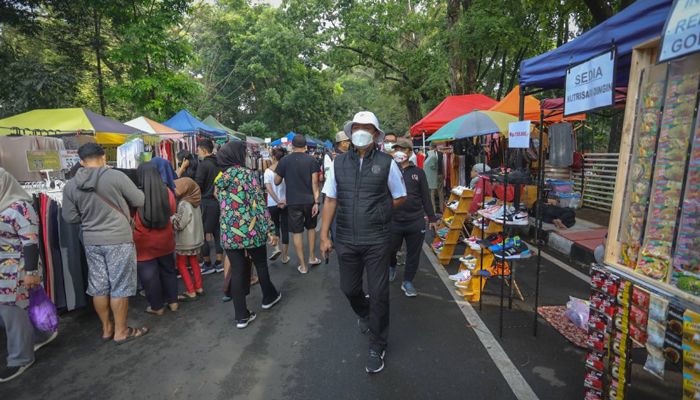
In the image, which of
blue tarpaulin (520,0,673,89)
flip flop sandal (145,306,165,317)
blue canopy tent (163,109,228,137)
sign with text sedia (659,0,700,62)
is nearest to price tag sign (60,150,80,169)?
flip flop sandal (145,306,165,317)

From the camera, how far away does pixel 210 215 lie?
5715 millimetres

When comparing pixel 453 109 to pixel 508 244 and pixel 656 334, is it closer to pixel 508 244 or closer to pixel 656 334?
pixel 508 244

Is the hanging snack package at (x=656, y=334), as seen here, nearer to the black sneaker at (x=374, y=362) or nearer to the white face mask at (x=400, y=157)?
the black sneaker at (x=374, y=362)

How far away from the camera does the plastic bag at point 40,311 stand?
3.38 metres

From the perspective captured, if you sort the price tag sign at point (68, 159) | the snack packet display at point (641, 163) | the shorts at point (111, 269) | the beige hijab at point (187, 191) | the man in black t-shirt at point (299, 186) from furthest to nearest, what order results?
the man in black t-shirt at point (299, 186), the price tag sign at point (68, 159), the beige hijab at point (187, 191), the shorts at point (111, 269), the snack packet display at point (641, 163)

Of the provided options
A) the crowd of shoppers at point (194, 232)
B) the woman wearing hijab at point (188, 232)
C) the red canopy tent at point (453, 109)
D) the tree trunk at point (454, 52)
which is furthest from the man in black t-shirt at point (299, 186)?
the tree trunk at point (454, 52)

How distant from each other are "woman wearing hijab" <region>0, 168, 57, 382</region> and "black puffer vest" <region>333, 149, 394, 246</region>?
263 centimetres

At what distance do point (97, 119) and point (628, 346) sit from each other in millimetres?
7871

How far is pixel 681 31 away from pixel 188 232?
4.93m

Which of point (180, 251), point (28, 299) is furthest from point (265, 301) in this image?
point (28, 299)

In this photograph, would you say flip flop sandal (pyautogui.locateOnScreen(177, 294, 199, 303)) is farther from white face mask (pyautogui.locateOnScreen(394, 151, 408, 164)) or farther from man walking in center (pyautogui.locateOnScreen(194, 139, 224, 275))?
white face mask (pyautogui.locateOnScreen(394, 151, 408, 164))

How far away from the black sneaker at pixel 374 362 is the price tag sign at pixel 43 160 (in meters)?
4.61

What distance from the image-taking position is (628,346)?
7.16 ft

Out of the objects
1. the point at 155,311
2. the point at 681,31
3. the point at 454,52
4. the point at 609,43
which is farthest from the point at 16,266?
the point at 454,52
